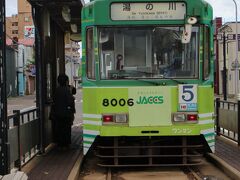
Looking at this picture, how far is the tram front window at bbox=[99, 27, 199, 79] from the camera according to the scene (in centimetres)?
955

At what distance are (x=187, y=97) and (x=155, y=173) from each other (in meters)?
1.65

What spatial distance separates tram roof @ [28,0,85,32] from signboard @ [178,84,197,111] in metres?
3.24

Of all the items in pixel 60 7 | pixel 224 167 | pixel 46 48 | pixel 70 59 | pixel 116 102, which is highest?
pixel 70 59

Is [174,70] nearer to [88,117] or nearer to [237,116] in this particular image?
[88,117]

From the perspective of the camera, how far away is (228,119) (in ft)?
44.0

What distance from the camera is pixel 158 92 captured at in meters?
9.42

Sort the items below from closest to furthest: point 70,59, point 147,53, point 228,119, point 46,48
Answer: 1. point 147,53
2. point 46,48
3. point 228,119
4. point 70,59

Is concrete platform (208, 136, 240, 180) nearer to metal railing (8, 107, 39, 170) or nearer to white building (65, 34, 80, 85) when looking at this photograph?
metal railing (8, 107, 39, 170)

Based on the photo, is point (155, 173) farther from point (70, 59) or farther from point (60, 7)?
point (70, 59)

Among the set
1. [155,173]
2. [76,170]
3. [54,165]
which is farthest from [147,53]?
[54,165]

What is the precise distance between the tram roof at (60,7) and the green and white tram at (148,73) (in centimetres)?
151

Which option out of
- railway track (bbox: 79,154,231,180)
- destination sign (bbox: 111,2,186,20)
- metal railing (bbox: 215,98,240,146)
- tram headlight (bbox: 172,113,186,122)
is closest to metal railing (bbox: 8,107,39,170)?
railway track (bbox: 79,154,231,180)

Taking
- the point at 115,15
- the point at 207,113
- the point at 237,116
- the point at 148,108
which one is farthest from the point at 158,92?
the point at 237,116

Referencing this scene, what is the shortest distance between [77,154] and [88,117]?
2.10 m
